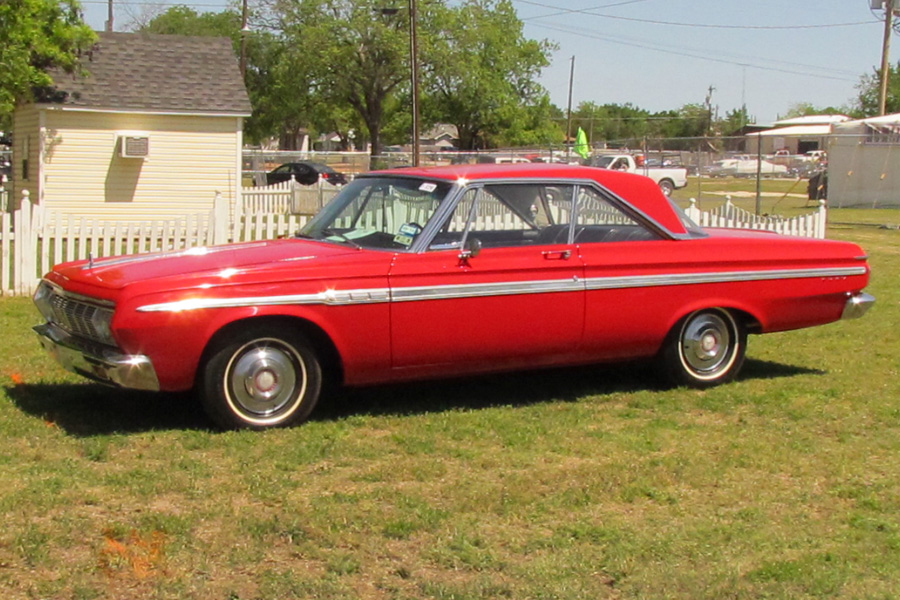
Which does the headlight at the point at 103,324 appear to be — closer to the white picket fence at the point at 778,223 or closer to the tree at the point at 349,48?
the white picket fence at the point at 778,223

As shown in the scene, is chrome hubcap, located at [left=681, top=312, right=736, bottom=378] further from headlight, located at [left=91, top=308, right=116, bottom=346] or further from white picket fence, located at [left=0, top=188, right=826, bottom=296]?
white picket fence, located at [left=0, top=188, right=826, bottom=296]

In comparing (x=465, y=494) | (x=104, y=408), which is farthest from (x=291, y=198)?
(x=465, y=494)

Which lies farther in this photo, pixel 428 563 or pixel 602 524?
pixel 602 524

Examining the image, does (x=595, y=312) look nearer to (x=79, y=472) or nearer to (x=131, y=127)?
(x=79, y=472)

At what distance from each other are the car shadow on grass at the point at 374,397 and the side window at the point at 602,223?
3.48 feet

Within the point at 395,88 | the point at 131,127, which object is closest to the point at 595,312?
the point at 131,127

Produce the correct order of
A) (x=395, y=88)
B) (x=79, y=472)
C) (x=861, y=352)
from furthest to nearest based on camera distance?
(x=395, y=88) < (x=861, y=352) < (x=79, y=472)

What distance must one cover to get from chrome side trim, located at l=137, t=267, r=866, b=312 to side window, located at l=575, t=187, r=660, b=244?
0.29m

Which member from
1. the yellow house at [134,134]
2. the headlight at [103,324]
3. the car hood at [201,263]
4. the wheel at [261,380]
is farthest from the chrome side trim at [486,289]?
the yellow house at [134,134]

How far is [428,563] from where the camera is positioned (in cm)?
461

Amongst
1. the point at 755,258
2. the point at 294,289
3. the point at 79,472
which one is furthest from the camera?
the point at 755,258

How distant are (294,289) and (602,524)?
226 centimetres

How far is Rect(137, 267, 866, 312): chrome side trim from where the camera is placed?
6.23 meters

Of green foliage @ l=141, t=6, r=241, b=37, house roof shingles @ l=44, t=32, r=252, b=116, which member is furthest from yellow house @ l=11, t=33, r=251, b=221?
green foliage @ l=141, t=6, r=241, b=37
